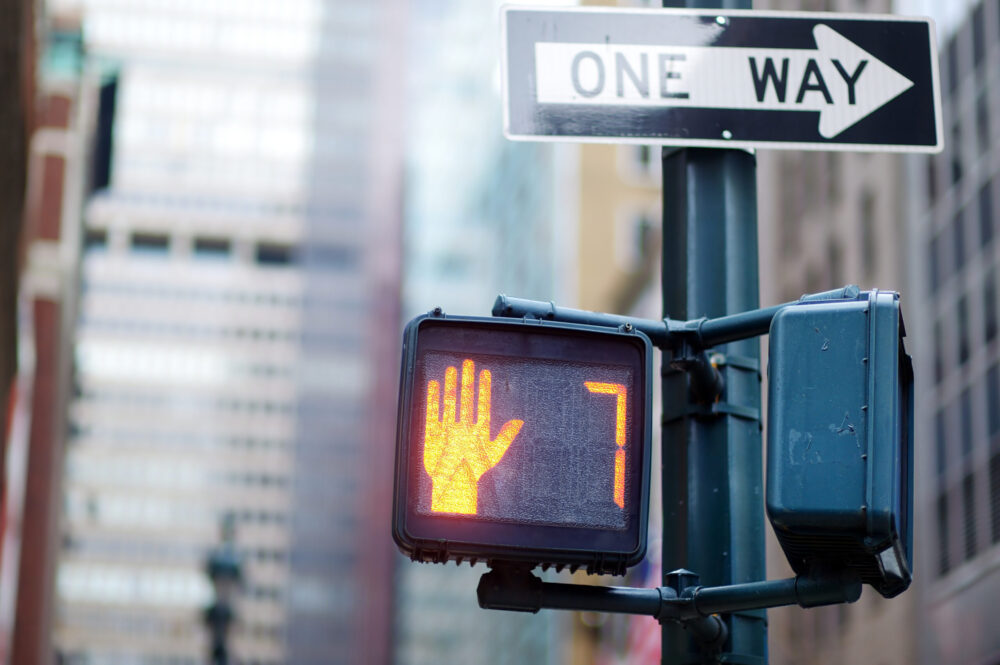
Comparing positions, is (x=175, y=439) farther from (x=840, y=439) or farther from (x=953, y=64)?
(x=840, y=439)

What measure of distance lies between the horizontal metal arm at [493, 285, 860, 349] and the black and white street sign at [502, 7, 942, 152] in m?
0.64

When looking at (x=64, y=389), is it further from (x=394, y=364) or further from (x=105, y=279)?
(x=105, y=279)

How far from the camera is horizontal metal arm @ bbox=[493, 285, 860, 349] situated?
4.52 m

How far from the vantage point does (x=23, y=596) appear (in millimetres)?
66125

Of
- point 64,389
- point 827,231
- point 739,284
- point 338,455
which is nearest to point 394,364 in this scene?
point 338,455

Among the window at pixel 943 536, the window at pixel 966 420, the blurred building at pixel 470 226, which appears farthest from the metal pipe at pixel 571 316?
the blurred building at pixel 470 226

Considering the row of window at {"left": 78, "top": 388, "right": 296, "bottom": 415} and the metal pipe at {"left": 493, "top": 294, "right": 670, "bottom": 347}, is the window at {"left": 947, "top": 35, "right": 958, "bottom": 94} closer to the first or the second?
the metal pipe at {"left": 493, "top": 294, "right": 670, "bottom": 347}

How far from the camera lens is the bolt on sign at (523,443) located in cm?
415

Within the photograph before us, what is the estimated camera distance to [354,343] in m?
186

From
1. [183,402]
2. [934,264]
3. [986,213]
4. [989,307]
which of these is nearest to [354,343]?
[183,402]

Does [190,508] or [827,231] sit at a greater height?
[827,231]

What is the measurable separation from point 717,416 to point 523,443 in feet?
3.19

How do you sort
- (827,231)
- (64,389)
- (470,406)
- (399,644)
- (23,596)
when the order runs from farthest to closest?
(399,644) → (64,389) → (23,596) → (827,231) → (470,406)

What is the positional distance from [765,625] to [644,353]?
0.98 m
